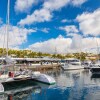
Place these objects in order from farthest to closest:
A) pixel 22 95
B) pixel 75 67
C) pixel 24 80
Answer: pixel 75 67 → pixel 24 80 → pixel 22 95

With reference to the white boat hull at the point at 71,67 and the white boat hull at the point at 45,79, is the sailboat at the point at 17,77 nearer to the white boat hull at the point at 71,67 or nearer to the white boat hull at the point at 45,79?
the white boat hull at the point at 45,79

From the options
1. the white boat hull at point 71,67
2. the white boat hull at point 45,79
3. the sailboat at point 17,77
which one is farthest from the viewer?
the white boat hull at point 71,67

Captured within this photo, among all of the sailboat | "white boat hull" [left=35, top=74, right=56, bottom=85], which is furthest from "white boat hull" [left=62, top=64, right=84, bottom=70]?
"white boat hull" [left=35, top=74, right=56, bottom=85]

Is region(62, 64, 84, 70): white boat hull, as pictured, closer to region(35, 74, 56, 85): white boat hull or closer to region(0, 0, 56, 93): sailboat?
region(0, 0, 56, 93): sailboat

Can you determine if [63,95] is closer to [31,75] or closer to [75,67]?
[31,75]

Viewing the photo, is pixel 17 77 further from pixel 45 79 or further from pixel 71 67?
pixel 71 67

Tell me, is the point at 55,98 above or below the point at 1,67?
below

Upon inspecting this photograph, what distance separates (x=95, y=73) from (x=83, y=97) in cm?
3995

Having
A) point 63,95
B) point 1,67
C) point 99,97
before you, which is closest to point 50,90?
point 63,95

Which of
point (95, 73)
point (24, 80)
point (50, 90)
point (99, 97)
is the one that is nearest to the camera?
point (99, 97)

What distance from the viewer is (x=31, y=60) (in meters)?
116

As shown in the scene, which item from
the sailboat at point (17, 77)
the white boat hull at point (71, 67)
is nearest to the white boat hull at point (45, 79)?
the sailboat at point (17, 77)

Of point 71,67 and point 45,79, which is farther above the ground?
point 71,67

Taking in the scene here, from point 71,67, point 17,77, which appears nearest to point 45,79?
point 17,77
